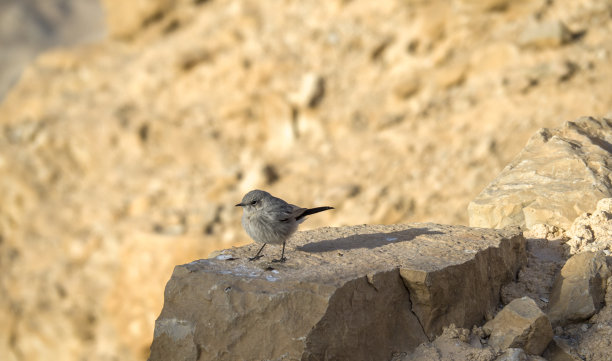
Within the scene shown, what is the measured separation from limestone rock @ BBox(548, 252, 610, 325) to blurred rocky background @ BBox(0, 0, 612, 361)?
158 inches

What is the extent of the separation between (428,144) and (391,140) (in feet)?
1.96

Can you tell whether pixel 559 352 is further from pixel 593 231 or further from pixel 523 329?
pixel 593 231

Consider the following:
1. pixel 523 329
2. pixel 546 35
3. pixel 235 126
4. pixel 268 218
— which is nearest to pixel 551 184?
pixel 523 329

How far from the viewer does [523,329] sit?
2779mm

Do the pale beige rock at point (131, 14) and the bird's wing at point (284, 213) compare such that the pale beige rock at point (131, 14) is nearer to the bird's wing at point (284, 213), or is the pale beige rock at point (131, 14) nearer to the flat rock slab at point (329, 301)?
the bird's wing at point (284, 213)

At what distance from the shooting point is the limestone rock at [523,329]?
2.78 metres

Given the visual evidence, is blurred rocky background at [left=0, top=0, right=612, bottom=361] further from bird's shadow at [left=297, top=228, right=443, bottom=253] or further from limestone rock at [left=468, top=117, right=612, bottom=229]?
bird's shadow at [left=297, top=228, right=443, bottom=253]

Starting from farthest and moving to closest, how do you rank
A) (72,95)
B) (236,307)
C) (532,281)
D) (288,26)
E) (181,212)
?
(72,95) → (288,26) → (181,212) → (532,281) → (236,307)

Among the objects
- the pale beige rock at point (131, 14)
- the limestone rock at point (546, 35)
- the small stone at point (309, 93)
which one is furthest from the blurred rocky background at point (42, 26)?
the limestone rock at point (546, 35)

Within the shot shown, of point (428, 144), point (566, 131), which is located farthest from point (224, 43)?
point (566, 131)

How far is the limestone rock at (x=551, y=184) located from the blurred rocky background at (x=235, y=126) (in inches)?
121

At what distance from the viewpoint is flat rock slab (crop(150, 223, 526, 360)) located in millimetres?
2783

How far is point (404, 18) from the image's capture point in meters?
9.26

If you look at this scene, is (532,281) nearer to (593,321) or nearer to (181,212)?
(593,321)
